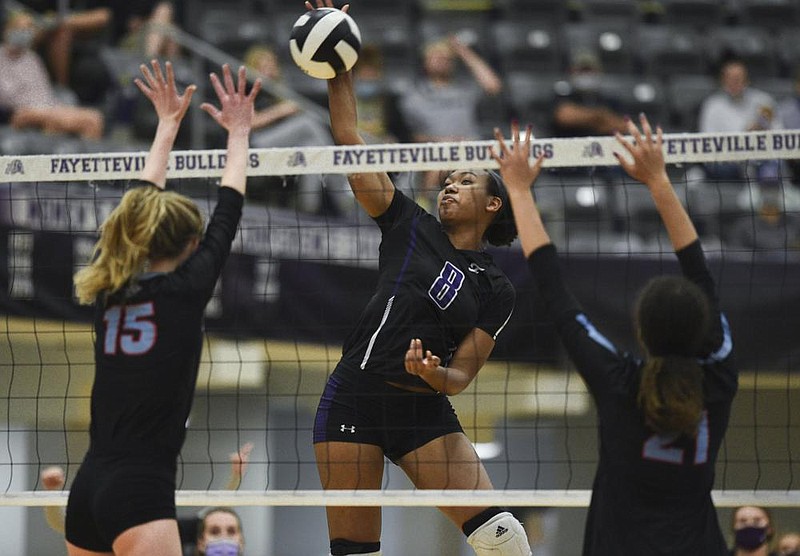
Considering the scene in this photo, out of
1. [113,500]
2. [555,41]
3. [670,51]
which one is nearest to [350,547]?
[113,500]

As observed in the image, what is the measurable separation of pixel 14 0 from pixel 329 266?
222 inches

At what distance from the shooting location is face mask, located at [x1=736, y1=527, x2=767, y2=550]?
844cm

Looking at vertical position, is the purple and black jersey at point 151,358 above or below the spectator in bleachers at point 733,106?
below

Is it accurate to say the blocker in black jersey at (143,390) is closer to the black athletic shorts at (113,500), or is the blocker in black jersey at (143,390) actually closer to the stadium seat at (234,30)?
the black athletic shorts at (113,500)

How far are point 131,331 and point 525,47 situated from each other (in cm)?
1089

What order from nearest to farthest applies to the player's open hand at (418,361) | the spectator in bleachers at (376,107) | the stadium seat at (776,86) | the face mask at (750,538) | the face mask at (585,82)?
the player's open hand at (418,361) < the face mask at (750,538) < the spectator in bleachers at (376,107) < the face mask at (585,82) < the stadium seat at (776,86)

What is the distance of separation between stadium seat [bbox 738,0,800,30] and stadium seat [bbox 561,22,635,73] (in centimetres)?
181

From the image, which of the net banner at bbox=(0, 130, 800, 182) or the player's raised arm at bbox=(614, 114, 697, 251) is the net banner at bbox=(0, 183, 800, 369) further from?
the player's raised arm at bbox=(614, 114, 697, 251)

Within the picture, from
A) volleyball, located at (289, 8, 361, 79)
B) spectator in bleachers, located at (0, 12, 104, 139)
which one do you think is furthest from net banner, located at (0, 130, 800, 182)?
spectator in bleachers, located at (0, 12, 104, 139)

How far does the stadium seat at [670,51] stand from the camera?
1498cm

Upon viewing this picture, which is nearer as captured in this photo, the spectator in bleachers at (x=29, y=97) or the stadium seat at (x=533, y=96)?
the spectator in bleachers at (x=29, y=97)

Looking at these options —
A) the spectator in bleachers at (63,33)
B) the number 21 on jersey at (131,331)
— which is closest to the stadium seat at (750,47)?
the spectator in bleachers at (63,33)

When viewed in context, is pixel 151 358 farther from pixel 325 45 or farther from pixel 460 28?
pixel 460 28

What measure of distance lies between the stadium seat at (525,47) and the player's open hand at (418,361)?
9666 millimetres
